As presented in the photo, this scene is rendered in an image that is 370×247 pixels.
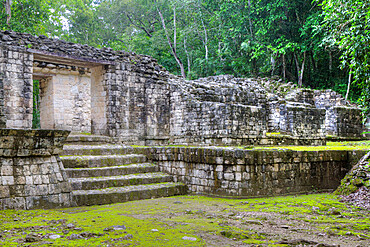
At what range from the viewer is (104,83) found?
11625mm

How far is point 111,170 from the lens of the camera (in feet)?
25.2

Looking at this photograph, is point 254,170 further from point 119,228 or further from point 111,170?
point 119,228

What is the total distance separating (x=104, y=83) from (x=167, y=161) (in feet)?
15.6

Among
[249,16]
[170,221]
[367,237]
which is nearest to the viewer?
[367,237]

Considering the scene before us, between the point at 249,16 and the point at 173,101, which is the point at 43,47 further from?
the point at 249,16

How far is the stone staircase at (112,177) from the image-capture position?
657 centimetres

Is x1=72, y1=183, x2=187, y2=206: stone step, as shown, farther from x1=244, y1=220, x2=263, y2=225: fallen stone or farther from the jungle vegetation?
the jungle vegetation

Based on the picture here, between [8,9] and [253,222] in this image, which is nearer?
[253,222]

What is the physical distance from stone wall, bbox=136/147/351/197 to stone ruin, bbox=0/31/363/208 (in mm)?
3450

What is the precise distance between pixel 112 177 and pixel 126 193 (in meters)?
0.79

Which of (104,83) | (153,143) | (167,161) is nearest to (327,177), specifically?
(167,161)

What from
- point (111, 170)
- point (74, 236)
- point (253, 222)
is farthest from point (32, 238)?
point (111, 170)

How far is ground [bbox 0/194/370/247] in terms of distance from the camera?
11.8 feet

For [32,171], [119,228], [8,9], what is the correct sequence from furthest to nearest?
[8,9] < [32,171] < [119,228]
